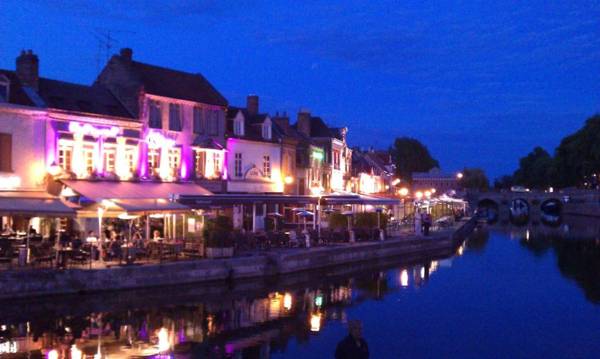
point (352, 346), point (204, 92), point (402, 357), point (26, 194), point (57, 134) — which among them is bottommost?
point (402, 357)

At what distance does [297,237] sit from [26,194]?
13.6 m

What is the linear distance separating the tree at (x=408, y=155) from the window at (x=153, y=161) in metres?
87.1

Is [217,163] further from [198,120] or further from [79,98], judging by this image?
[79,98]

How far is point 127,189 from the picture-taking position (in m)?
33.2

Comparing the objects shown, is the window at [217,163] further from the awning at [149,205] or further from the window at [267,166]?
the awning at [149,205]

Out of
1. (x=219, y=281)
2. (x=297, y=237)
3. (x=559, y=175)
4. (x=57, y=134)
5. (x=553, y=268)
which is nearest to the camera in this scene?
(x=219, y=281)

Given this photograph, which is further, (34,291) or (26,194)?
(26,194)

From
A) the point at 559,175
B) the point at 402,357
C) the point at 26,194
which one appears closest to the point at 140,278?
the point at 26,194

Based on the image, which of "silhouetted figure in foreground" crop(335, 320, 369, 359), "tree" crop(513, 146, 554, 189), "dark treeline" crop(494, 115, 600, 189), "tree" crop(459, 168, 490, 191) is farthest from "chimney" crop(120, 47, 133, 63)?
"tree" crop(459, 168, 490, 191)

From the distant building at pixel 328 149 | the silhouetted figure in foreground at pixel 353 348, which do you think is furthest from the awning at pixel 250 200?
the silhouetted figure in foreground at pixel 353 348

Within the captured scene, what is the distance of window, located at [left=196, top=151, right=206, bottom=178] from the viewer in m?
39.9

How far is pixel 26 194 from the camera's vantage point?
1184 inches

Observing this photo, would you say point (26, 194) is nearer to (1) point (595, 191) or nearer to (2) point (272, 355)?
(2) point (272, 355)

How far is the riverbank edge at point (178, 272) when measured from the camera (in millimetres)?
24047
